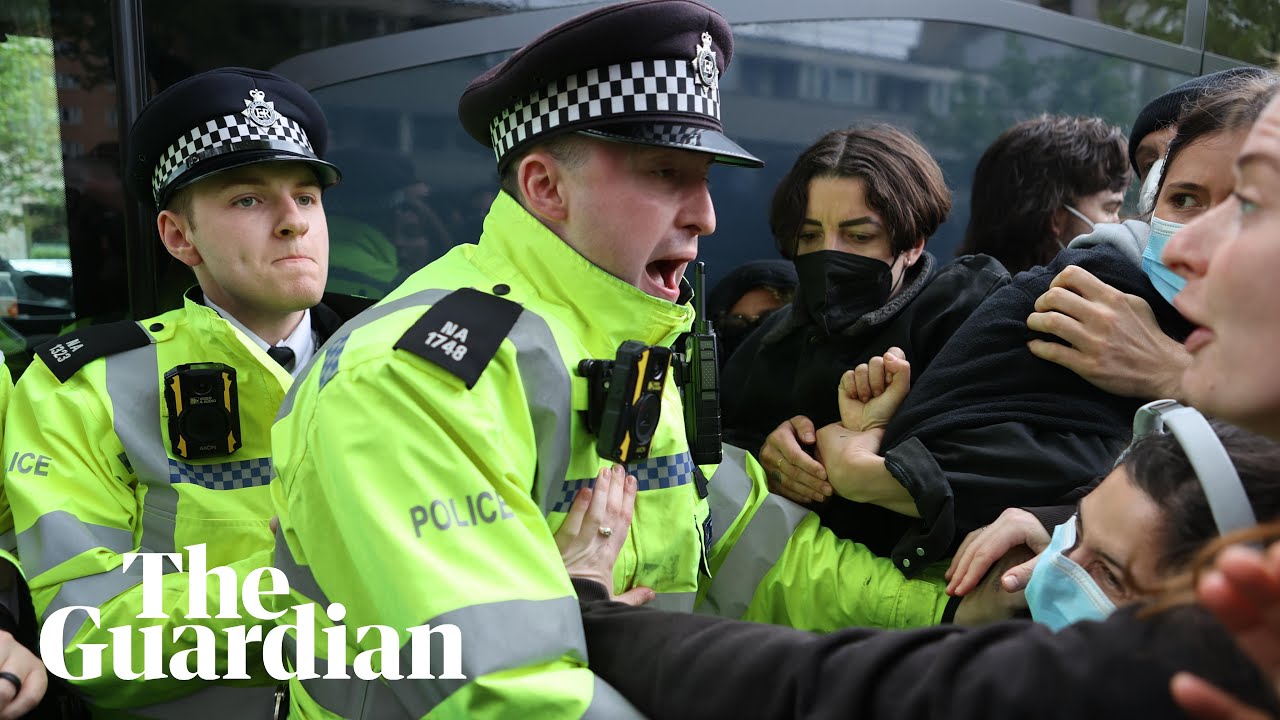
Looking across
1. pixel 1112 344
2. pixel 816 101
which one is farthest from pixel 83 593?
pixel 816 101

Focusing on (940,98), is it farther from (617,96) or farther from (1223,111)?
(617,96)

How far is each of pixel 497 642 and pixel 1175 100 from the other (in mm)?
2122

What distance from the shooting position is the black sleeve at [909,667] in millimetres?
1058

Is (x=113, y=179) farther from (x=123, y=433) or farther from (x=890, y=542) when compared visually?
(x=890, y=542)

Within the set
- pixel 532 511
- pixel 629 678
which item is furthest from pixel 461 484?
pixel 629 678

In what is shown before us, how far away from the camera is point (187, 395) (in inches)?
90.9

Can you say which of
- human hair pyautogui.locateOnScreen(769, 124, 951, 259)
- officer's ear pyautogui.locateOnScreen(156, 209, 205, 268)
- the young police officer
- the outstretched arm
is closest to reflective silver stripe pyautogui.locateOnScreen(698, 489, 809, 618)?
the young police officer

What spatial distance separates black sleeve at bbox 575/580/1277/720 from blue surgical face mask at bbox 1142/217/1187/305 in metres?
1.22

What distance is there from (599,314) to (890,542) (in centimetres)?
102

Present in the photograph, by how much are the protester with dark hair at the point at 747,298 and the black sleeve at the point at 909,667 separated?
173 centimetres

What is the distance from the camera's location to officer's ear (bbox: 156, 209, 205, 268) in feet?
8.36

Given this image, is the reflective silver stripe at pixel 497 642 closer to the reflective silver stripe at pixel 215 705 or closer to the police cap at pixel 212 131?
the reflective silver stripe at pixel 215 705

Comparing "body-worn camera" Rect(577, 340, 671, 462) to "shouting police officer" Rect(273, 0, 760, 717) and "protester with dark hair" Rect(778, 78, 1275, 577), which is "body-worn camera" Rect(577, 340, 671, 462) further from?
"protester with dark hair" Rect(778, 78, 1275, 577)

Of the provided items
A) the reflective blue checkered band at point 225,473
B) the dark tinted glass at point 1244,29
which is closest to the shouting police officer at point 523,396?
the reflective blue checkered band at point 225,473
